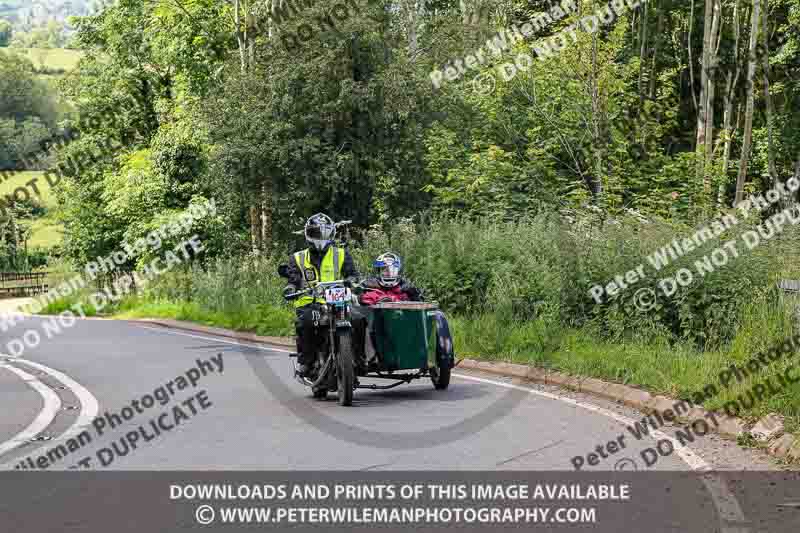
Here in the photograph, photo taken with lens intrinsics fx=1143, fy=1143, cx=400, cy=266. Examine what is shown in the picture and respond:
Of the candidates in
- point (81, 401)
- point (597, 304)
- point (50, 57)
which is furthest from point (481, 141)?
point (50, 57)

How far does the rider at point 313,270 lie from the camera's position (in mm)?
12531

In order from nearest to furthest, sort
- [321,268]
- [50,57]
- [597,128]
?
[321,268] < [597,128] < [50,57]

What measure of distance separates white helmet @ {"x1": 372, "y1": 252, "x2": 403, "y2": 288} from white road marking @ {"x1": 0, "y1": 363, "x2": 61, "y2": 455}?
3.91 metres

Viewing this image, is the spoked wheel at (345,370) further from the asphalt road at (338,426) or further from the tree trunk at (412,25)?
the tree trunk at (412,25)

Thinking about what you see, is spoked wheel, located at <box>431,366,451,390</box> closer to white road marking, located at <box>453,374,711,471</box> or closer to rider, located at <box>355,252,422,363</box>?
white road marking, located at <box>453,374,711,471</box>

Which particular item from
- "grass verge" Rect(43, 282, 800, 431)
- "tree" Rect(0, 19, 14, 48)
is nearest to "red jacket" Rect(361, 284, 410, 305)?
"grass verge" Rect(43, 282, 800, 431)

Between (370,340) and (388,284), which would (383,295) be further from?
(370,340)

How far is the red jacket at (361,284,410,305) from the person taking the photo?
43.3 ft

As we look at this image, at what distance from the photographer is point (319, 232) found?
41.2ft

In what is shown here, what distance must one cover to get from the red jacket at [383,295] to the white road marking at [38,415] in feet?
12.0

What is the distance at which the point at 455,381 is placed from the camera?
47.3 ft

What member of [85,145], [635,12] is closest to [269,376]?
[635,12]

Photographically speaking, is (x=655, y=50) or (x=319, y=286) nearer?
(x=319, y=286)

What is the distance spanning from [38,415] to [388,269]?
416 cm
